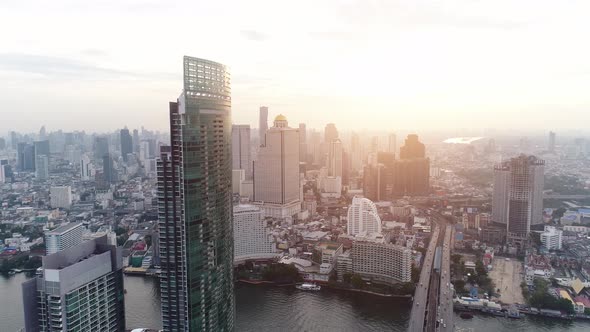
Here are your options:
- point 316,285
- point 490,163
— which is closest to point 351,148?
point 490,163

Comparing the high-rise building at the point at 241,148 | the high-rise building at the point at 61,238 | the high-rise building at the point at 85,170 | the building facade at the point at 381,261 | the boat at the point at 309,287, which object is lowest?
the boat at the point at 309,287

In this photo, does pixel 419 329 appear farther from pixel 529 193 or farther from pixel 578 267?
pixel 529 193

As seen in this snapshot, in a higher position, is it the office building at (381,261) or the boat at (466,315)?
the office building at (381,261)

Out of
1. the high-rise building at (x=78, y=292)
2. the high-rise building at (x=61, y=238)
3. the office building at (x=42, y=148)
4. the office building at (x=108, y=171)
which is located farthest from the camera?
the office building at (x=42, y=148)

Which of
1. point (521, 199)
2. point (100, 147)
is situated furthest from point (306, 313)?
point (100, 147)

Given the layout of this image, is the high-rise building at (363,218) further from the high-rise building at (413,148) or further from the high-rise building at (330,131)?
the high-rise building at (330,131)

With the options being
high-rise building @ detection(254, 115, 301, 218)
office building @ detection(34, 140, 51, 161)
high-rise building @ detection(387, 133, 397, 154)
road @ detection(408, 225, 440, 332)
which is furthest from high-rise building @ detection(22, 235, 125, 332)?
high-rise building @ detection(387, 133, 397, 154)

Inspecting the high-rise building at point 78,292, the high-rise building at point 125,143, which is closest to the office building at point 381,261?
the high-rise building at point 78,292
